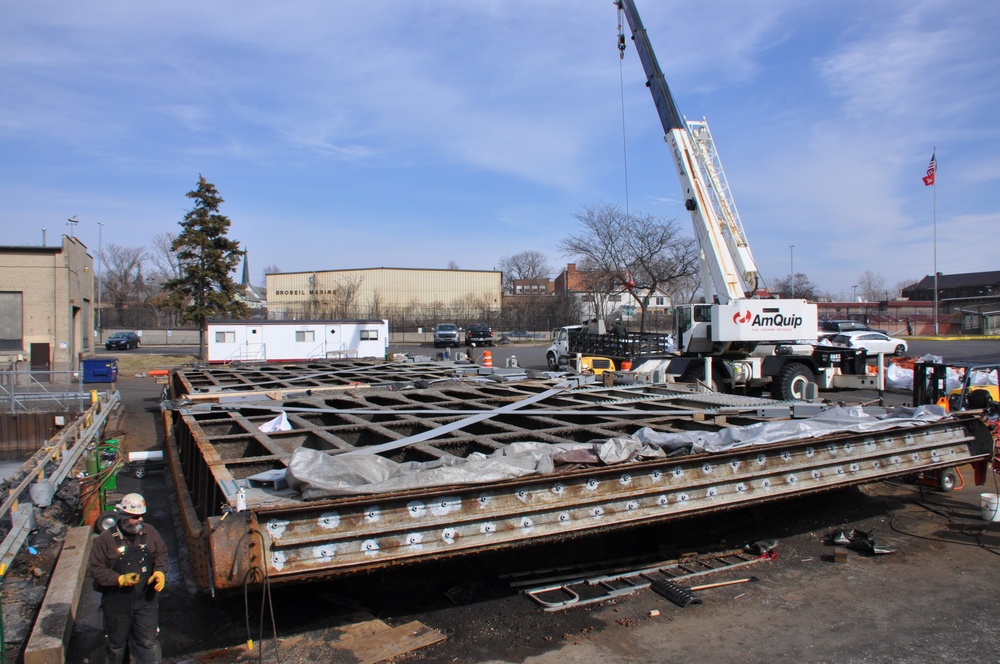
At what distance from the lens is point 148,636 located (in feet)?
13.5

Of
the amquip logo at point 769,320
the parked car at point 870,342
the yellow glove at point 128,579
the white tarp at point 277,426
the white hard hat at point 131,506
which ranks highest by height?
the amquip logo at point 769,320

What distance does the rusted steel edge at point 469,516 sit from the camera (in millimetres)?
3643

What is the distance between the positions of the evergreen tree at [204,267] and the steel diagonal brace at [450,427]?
29.8 meters

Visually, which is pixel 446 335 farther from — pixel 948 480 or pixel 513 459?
pixel 513 459

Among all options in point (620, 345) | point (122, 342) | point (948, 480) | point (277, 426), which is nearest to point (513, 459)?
point (277, 426)

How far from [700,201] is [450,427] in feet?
39.4

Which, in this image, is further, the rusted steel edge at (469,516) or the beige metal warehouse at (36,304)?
the beige metal warehouse at (36,304)

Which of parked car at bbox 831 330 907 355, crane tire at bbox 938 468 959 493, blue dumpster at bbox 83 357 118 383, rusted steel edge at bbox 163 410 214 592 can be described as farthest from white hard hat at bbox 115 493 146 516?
parked car at bbox 831 330 907 355

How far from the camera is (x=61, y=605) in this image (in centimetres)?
532

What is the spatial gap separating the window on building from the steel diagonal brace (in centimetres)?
2732

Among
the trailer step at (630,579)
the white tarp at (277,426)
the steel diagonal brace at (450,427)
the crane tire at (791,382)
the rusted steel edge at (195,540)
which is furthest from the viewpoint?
the crane tire at (791,382)

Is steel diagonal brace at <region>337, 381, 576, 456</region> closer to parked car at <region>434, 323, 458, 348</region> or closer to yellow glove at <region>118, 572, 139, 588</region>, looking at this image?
yellow glove at <region>118, 572, 139, 588</region>

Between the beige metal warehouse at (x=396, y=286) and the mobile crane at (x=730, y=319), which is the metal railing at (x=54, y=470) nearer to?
the mobile crane at (x=730, y=319)

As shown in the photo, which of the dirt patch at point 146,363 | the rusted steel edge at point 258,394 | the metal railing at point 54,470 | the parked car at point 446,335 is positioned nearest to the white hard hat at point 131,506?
the metal railing at point 54,470
